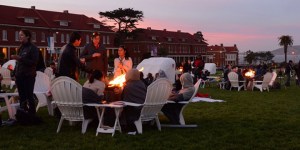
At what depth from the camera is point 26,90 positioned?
8.62m

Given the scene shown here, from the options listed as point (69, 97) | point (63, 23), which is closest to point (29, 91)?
point (69, 97)

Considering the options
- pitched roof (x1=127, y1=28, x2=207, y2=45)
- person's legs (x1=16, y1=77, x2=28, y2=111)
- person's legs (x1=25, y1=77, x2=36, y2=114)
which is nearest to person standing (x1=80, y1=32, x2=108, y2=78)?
person's legs (x1=25, y1=77, x2=36, y2=114)

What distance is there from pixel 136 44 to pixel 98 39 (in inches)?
3378

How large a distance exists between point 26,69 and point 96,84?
5.17 ft

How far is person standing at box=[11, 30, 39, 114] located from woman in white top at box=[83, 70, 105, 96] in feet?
4.38

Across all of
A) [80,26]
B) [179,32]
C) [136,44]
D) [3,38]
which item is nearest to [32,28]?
[3,38]

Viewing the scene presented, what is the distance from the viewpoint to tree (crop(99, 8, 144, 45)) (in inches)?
3022

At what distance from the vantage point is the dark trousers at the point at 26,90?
859 cm

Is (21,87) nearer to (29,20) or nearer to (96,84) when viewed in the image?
(96,84)

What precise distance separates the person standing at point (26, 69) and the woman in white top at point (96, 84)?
1335 mm

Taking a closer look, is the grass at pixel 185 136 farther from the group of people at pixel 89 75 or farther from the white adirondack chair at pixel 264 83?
the white adirondack chair at pixel 264 83

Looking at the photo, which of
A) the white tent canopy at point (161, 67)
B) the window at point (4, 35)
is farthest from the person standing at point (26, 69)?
the window at point (4, 35)

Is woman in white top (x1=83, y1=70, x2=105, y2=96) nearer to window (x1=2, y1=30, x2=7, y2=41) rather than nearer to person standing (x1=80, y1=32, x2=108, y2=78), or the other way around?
person standing (x1=80, y1=32, x2=108, y2=78)

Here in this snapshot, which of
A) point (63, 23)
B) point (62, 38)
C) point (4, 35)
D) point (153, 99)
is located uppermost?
point (63, 23)
